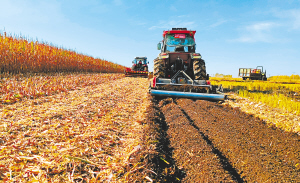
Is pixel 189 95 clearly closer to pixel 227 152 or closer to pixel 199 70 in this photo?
pixel 199 70

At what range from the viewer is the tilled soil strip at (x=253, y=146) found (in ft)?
6.95

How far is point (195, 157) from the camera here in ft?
7.61

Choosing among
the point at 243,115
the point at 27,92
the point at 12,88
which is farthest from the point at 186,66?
the point at 12,88

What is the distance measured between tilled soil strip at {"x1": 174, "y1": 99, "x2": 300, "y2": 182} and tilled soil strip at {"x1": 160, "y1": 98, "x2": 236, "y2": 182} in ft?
0.69

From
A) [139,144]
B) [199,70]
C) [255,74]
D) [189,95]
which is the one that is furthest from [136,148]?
[255,74]

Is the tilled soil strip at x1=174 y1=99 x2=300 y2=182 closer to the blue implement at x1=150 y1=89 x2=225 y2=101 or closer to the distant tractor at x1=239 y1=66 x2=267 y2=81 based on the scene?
the blue implement at x1=150 y1=89 x2=225 y2=101

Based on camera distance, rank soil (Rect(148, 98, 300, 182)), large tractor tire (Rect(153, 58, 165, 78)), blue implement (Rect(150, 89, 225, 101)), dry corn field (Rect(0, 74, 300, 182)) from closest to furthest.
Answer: dry corn field (Rect(0, 74, 300, 182)), soil (Rect(148, 98, 300, 182)), blue implement (Rect(150, 89, 225, 101)), large tractor tire (Rect(153, 58, 165, 78))

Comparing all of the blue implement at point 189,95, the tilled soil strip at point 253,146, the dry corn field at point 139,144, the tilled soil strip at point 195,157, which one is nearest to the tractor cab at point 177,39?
the blue implement at point 189,95

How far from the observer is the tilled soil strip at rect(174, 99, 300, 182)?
2119 mm

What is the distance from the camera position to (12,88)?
564 centimetres

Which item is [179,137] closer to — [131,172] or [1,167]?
[131,172]

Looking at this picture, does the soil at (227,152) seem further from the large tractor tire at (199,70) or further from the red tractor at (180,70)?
the large tractor tire at (199,70)

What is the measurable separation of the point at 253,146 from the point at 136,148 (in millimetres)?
1699

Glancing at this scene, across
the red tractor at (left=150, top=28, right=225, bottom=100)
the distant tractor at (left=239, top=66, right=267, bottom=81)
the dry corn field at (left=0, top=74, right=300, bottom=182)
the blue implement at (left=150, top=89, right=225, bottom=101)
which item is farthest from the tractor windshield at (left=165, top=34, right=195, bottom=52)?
the distant tractor at (left=239, top=66, right=267, bottom=81)
